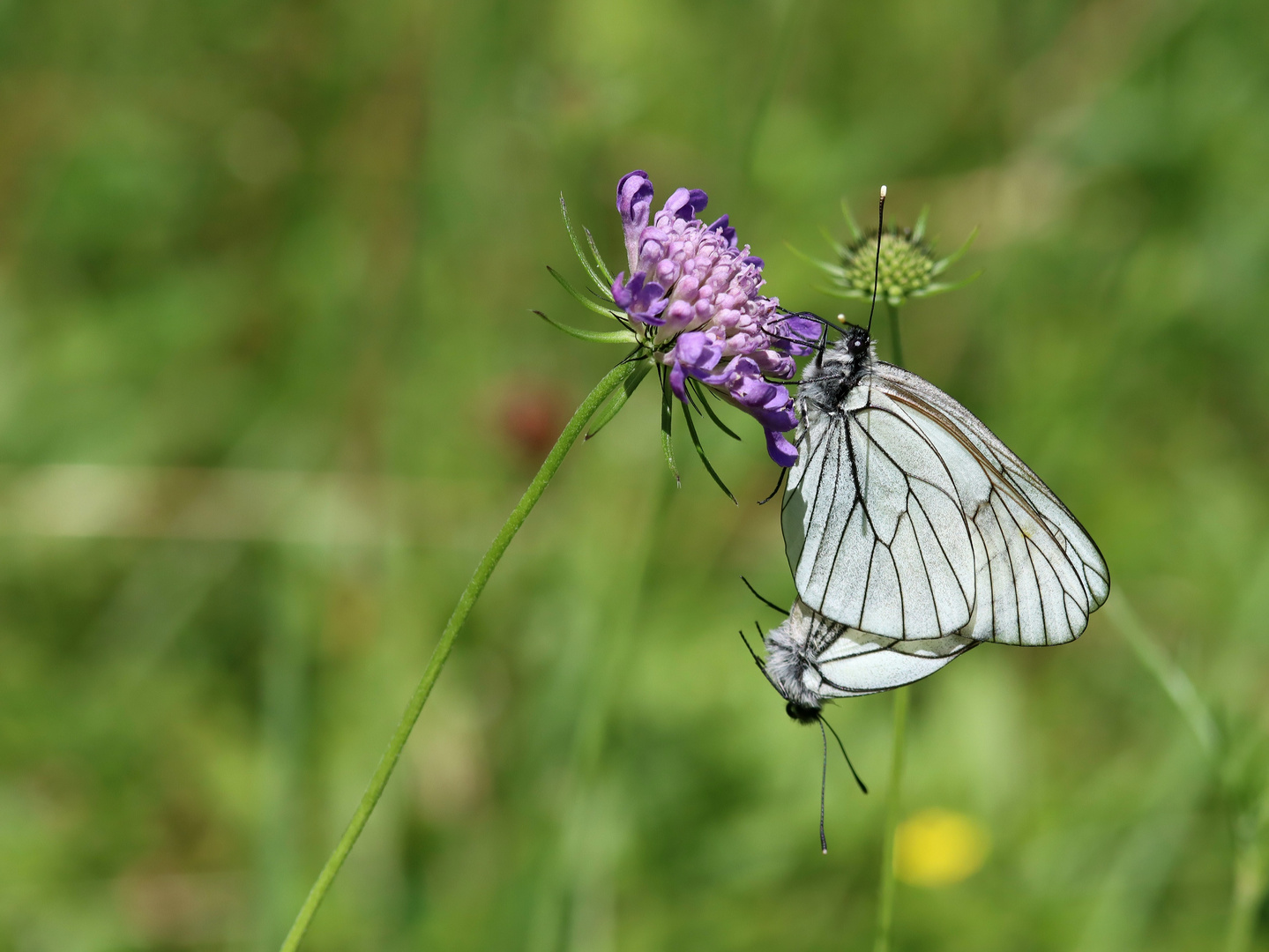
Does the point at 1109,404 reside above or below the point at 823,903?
above

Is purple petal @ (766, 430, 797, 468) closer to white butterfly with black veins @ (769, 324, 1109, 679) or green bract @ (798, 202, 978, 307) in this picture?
white butterfly with black veins @ (769, 324, 1109, 679)

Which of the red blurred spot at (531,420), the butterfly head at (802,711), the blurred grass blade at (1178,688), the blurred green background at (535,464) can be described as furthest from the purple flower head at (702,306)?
the red blurred spot at (531,420)

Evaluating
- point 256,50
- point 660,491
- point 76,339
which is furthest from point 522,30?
point 660,491

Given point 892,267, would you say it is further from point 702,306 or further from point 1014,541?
point 1014,541

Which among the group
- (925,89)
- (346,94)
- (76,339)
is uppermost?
(925,89)

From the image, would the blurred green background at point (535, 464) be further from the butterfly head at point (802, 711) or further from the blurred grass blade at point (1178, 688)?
the butterfly head at point (802, 711)

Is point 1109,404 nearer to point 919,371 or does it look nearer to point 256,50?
point 919,371

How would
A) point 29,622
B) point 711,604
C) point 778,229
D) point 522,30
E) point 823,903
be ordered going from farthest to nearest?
point 522,30
point 778,229
point 711,604
point 29,622
point 823,903

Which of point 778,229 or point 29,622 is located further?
point 778,229
